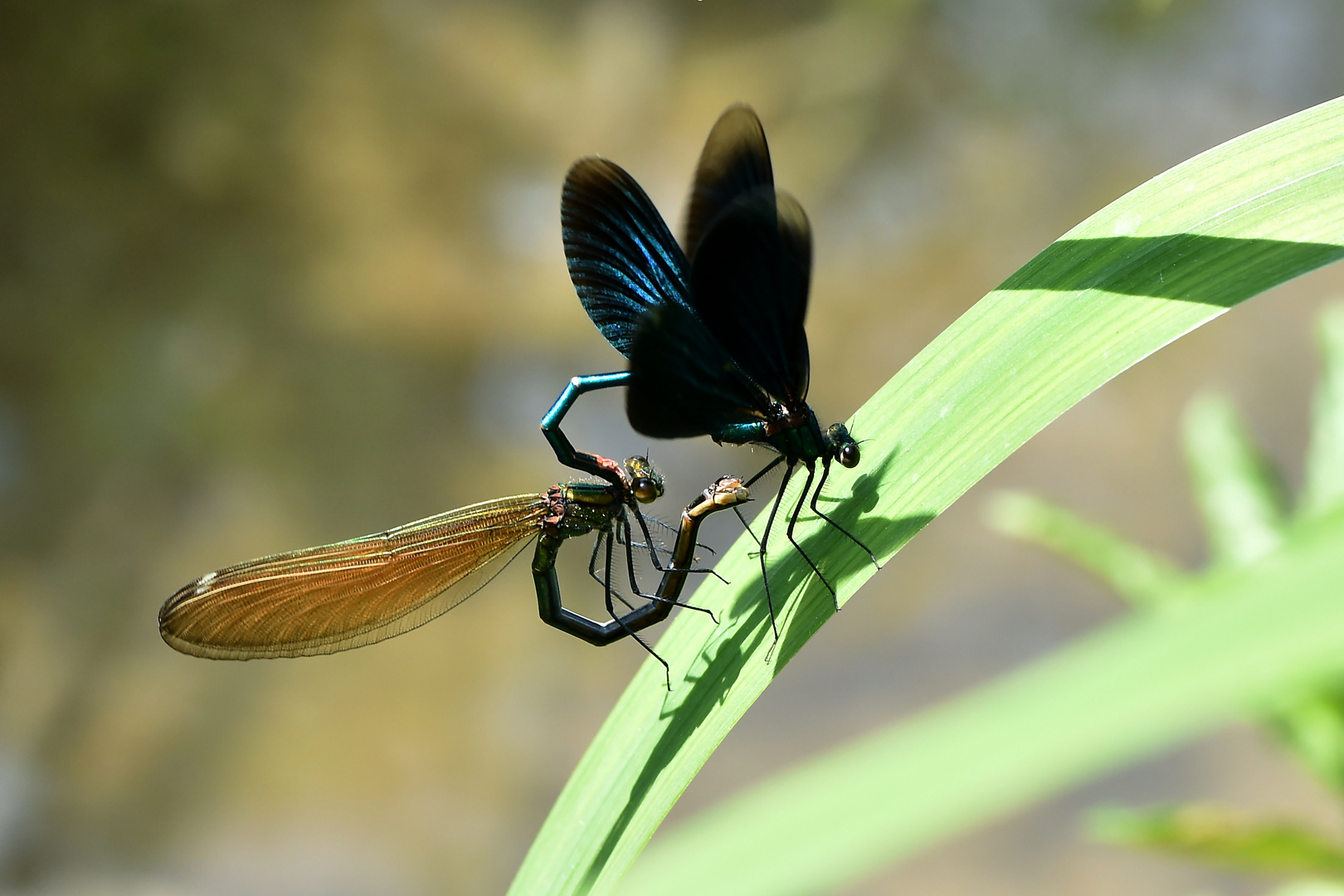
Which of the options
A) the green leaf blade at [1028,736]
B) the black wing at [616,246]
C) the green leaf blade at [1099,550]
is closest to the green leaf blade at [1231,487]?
the green leaf blade at [1099,550]

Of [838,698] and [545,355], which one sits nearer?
[838,698]

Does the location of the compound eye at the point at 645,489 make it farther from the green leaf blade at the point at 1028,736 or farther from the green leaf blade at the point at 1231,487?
the green leaf blade at the point at 1231,487

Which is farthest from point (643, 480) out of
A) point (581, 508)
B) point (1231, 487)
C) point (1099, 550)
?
point (1231, 487)

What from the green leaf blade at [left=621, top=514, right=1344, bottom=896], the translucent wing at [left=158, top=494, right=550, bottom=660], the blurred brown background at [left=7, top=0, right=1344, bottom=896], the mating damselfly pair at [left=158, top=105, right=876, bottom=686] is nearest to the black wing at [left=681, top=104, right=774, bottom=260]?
the mating damselfly pair at [left=158, top=105, right=876, bottom=686]

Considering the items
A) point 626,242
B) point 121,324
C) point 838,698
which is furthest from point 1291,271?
point 121,324

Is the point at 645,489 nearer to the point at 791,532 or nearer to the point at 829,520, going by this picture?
the point at 791,532

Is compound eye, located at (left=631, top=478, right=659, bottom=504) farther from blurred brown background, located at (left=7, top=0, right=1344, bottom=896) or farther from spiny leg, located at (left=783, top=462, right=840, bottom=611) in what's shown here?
blurred brown background, located at (left=7, top=0, right=1344, bottom=896)

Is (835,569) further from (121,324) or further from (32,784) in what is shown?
(121,324)
